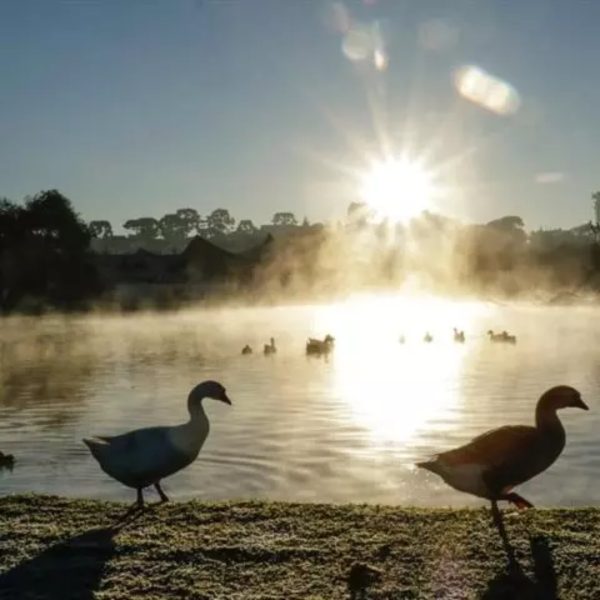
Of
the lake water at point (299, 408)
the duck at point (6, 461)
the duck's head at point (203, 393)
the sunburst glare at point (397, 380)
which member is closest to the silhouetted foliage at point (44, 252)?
the lake water at point (299, 408)

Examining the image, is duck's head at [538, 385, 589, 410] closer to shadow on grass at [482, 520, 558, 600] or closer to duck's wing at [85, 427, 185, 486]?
shadow on grass at [482, 520, 558, 600]

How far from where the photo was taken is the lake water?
53.5 feet

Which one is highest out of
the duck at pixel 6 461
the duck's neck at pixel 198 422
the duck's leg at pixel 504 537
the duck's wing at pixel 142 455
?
the duck's neck at pixel 198 422

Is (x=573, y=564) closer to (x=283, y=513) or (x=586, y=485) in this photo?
(x=283, y=513)

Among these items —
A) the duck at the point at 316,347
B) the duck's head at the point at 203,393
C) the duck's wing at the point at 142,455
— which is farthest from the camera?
the duck at the point at 316,347

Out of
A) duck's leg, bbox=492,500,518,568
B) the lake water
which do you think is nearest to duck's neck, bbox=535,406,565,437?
duck's leg, bbox=492,500,518,568

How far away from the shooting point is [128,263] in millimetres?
134375

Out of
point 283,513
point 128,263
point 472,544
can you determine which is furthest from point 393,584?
point 128,263

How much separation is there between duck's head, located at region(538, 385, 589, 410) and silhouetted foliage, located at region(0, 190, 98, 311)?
8481 cm

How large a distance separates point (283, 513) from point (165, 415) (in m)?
15.8

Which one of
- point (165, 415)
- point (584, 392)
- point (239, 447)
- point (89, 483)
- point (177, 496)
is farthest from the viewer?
point (584, 392)

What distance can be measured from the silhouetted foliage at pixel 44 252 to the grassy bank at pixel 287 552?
82.5 m

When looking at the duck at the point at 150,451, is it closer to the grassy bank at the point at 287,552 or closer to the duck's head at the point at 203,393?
the duck's head at the point at 203,393

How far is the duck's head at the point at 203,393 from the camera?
1158 centimetres
